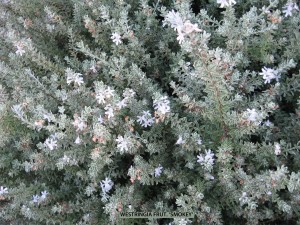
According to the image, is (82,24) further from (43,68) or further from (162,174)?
(162,174)

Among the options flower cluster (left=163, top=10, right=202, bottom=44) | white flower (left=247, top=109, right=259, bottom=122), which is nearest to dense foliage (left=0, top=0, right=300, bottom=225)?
white flower (left=247, top=109, right=259, bottom=122)

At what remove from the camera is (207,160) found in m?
2.20

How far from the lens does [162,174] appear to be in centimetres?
241

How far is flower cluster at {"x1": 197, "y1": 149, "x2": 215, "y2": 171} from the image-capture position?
2174 millimetres

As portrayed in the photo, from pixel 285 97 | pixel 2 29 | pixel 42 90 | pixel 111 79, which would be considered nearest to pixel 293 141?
pixel 285 97

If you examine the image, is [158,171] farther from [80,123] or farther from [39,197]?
[39,197]

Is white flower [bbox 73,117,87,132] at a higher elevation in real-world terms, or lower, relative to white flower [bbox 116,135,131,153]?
higher

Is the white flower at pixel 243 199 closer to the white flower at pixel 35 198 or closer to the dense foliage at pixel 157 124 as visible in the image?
the dense foliage at pixel 157 124

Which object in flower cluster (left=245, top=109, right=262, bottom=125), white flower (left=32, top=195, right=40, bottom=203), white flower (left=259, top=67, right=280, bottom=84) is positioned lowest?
white flower (left=32, top=195, right=40, bottom=203)

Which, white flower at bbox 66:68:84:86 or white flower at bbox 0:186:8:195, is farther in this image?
white flower at bbox 0:186:8:195

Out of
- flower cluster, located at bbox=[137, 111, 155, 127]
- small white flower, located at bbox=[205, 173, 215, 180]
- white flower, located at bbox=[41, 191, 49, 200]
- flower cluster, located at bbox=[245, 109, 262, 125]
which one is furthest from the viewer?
white flower, located at bbox=[41, 191, 49, 200]

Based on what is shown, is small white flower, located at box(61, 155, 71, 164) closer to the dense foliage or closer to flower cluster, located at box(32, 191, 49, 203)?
the dense foliage

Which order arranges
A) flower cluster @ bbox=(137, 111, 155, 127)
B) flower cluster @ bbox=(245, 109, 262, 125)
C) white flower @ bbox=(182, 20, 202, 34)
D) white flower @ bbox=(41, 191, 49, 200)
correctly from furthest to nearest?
white flower @ bbox=(41, 191, 49, 200) → flower cluster @ bbox=(137, 111, 155, 127) → flower cluster @ bbox=(245, 109, 262, 125) → white flower @ bbox=(182, 20, 202, 34)

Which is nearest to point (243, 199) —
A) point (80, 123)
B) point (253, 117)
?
point (253, 117)
